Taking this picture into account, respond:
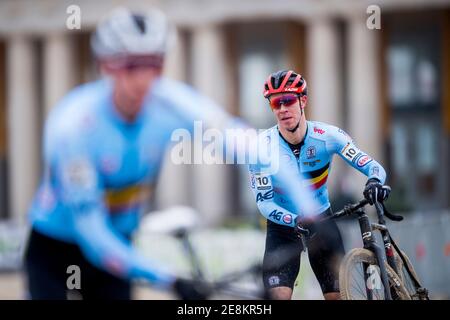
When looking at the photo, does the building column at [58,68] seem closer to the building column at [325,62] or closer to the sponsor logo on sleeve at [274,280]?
the sponsor logo on sleeve at [274,280]

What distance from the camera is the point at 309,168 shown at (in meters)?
6.30

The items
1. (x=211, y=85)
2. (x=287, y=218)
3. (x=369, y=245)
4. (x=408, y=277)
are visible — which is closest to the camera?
(x=369, y=245)

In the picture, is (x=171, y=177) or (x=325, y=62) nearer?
(x=171, y=177)

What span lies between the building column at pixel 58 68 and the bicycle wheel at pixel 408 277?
338cm

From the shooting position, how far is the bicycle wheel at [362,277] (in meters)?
6.16

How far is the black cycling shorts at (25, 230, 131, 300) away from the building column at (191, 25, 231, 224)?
2.65 metres

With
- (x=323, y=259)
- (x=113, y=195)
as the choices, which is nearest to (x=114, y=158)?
(x=113, y=195)

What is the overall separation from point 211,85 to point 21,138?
2290 millimetres

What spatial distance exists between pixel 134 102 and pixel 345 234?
2.00 m

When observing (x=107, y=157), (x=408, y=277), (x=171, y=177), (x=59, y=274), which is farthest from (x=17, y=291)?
(x=408, y=277)

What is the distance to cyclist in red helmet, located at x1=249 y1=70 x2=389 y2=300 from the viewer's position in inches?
247

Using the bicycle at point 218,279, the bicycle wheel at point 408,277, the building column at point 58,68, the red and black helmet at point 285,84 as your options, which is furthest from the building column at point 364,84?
the bicycle at point 218,279

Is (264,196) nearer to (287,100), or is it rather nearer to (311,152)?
(311,152)
